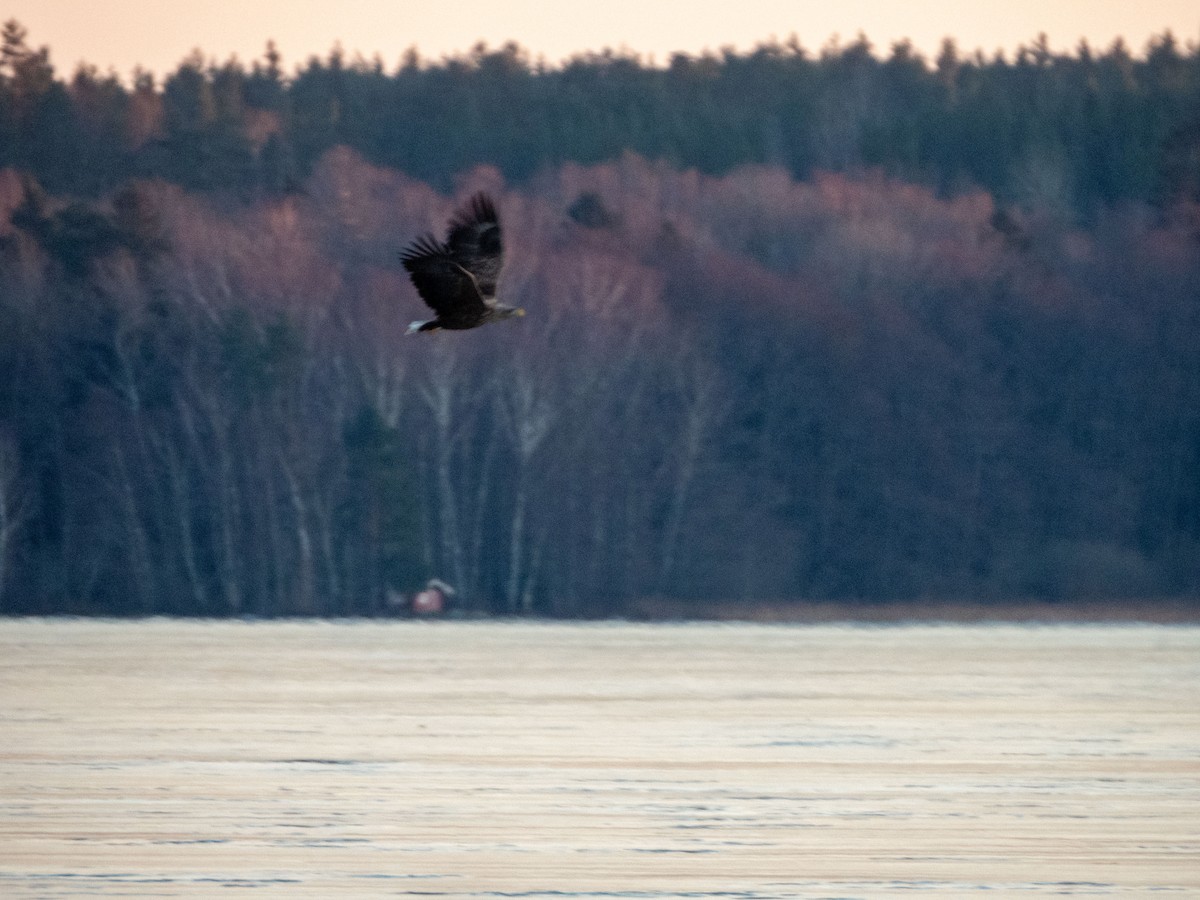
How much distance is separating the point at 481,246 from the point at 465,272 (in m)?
0.14

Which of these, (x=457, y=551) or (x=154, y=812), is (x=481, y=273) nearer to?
(x=154, y=812)

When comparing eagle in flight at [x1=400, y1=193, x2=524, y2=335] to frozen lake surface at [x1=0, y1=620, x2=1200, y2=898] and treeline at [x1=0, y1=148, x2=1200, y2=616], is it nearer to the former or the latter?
frozen lake surface at [x1=0, y1=620, x2=1200, y2=898]

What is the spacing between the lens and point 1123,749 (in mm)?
14070

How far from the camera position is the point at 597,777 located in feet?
41.4

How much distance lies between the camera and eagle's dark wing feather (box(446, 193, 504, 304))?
30.9 feet

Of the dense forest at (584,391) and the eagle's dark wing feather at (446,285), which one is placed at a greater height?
the eagle's dark wing feather at (446,285)

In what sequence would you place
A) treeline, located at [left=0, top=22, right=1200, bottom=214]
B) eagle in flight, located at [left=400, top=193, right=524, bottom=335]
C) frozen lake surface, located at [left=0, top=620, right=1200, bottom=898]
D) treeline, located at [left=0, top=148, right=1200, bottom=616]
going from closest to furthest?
eagle in flight, located at [left=400, top=193, right=524, bottom=335] → frozen lake surface, located at [left=0, top=620, right=1200, bottom=898] → treeline, located at [left=0, top=148, right=1200, bottom=616] → treeline, located at [left=0, top=22, right=1200, bottom=214]

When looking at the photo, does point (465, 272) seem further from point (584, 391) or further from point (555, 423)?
point (584, 391)

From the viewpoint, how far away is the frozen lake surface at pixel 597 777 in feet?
31.8

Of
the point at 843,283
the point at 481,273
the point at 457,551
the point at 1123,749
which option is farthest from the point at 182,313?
the point at 481,273

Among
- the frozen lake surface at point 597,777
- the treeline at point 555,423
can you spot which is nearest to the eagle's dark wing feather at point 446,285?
the frozen lake surface at point 597,777

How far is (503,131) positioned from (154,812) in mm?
51010

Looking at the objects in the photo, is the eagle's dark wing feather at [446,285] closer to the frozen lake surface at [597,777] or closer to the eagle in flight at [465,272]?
the eagle in flight at [465,272]

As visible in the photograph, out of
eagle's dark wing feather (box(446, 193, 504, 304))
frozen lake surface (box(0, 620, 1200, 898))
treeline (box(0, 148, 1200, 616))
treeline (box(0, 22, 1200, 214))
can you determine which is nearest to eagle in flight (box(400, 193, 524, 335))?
eagle's dark wing feather (box(446, 193, 504, 304))
